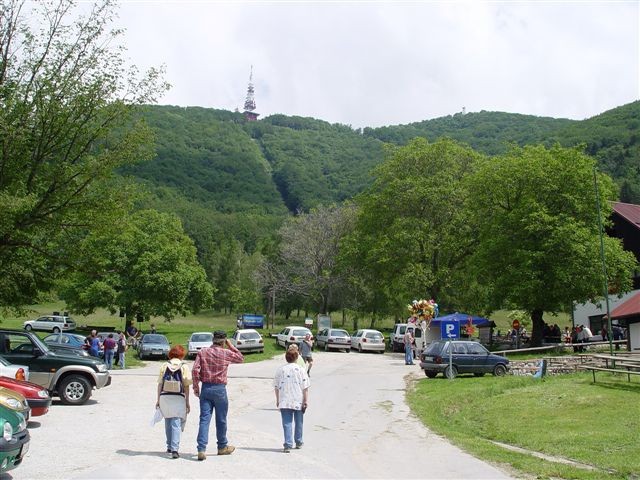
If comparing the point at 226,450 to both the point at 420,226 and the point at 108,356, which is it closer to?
the point at 108,356

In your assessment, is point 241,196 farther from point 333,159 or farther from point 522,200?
point 522,200

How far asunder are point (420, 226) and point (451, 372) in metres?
21.6

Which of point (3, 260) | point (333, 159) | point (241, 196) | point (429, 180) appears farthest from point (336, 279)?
point (333, 159)

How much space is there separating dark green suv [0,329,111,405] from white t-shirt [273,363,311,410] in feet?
25.7

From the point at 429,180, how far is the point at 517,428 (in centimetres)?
3337

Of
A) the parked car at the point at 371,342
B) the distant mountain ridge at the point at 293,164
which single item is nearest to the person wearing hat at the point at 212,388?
the parked car at the point at 371,342

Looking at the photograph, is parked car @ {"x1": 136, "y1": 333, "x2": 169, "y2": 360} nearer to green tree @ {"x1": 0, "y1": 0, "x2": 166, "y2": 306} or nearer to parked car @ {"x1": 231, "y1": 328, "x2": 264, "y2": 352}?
parked car @ {"x1": 231, "y1": 328, "x2": 264, "y2": 352}

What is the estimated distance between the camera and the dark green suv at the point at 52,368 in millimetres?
15977

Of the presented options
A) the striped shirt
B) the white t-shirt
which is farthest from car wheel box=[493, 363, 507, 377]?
the striped shirt

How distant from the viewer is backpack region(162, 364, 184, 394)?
9383mm

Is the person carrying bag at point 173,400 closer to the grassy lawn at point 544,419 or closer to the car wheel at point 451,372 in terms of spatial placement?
the grassy lawn at point 544,419

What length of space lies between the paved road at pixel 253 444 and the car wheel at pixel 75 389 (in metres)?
0.28

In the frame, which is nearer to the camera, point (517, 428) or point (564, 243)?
point (517, 428)

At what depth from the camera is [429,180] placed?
45969 mm
